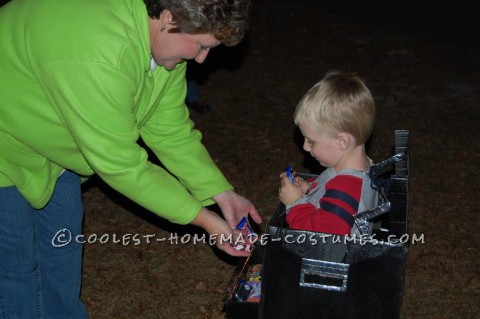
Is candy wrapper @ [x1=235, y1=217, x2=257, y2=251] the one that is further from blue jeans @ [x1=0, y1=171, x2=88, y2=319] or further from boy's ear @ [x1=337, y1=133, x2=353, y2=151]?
blue jeans @ [x1=0, y1=171, x2=88, y2=319]

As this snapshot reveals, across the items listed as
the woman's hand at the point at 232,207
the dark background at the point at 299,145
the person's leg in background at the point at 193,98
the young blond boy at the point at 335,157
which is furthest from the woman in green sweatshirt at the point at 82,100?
the person's leg in background at the point at 193,98

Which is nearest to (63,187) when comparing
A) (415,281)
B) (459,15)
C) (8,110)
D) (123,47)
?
(8,110)

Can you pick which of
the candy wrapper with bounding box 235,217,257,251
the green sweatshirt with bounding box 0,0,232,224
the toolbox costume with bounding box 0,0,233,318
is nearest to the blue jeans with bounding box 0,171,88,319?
the toolbox costume with bounding box 0,0,233,318

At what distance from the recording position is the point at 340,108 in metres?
3.04

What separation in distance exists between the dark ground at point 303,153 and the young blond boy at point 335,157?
1163 mm

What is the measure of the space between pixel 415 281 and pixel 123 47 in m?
2.50

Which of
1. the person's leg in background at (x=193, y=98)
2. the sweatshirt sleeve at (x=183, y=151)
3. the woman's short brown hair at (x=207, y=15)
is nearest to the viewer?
the woman's short brown hair at (x=207, y=15)

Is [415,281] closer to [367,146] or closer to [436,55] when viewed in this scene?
[367,146]

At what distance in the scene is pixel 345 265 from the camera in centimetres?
261

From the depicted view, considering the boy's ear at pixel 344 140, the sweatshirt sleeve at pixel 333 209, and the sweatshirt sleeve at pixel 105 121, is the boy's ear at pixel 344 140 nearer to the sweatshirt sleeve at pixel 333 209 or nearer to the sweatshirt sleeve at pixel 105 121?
the sweatshirt sleeve at pixel 333 209

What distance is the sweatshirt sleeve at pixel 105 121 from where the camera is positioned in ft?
7.80

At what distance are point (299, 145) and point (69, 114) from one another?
3.43m

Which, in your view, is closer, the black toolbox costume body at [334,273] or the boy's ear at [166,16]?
the boy's ear at [166,16]

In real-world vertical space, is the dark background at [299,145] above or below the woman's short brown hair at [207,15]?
below
